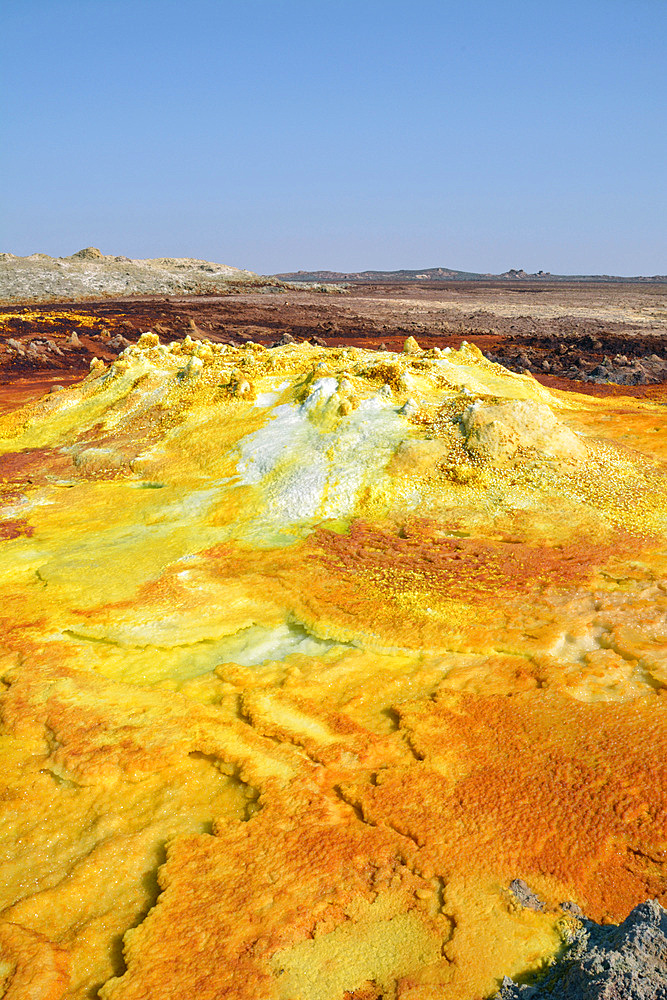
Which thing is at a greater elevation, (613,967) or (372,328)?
(372,328)

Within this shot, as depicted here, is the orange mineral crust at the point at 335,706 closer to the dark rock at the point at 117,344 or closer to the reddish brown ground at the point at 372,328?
the reddish brown ground at the point at 372,328

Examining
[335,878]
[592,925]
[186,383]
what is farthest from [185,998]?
[186,383]

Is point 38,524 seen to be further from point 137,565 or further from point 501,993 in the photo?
point 501,993

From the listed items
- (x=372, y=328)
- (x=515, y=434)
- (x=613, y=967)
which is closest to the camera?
(x=613, y=967)

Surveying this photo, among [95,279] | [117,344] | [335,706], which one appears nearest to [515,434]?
[335,706]

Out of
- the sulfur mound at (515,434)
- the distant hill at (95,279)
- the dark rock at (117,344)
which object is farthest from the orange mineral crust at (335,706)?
the distant hill at (95,279)

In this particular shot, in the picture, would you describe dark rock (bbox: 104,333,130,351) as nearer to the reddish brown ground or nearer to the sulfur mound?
the reddish brown ground

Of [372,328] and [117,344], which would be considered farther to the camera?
[372,328]

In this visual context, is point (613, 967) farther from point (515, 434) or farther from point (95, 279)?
point (95, 279)

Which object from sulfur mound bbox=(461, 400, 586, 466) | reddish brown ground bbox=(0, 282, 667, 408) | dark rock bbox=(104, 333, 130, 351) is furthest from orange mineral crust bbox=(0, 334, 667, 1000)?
dark rock bbox=(104, 333, 130, 351)
